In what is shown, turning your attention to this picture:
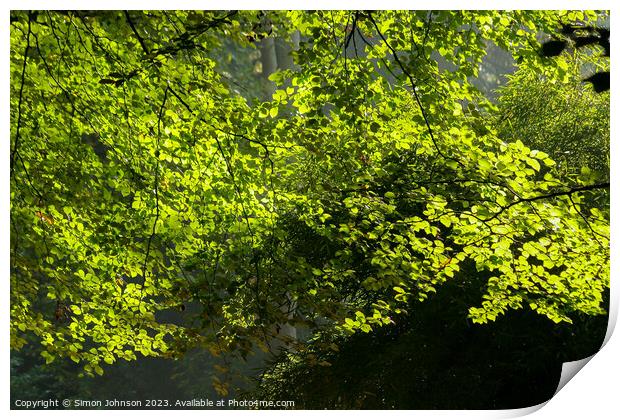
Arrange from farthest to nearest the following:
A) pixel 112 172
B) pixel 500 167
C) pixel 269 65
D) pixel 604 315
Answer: pixel 269 65 < pixel 604 315 < pixel 112 172 < pixel 500 167

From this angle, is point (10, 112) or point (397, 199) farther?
point (397, 199)

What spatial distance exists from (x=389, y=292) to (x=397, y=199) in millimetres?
1486

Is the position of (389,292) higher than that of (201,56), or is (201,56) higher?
(201,56)

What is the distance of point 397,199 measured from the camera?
18.5 feet

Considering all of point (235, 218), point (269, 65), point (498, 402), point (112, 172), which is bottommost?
point (498, 402)

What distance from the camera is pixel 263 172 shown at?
572 cm

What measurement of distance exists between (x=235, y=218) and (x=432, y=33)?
6.42 feet

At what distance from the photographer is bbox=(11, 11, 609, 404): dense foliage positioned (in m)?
4.79

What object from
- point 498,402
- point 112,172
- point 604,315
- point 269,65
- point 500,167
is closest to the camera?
point 500,167

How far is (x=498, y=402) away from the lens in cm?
666

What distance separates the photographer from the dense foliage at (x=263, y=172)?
479 centimetres
